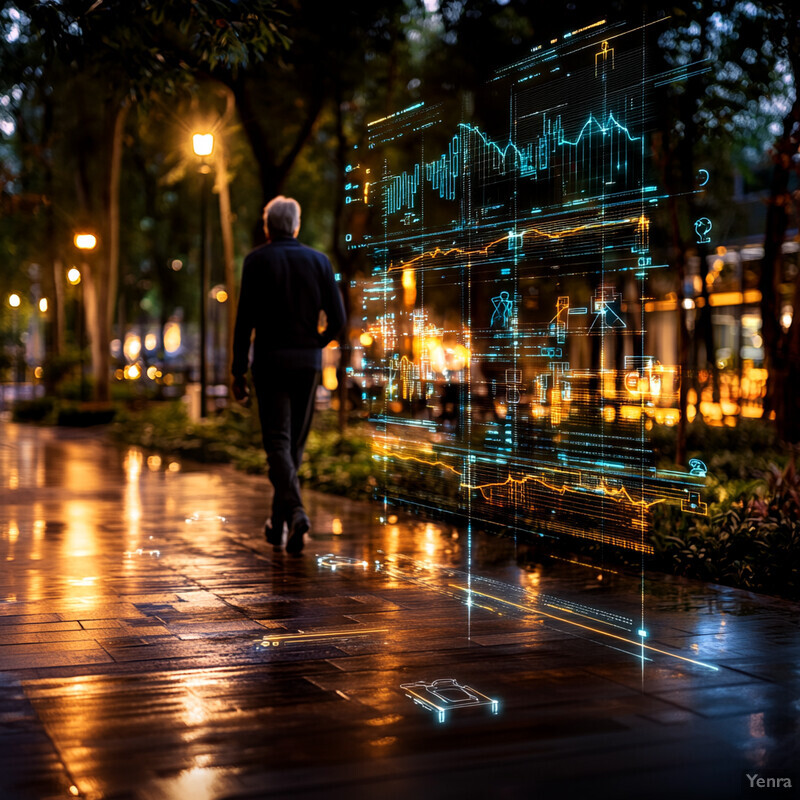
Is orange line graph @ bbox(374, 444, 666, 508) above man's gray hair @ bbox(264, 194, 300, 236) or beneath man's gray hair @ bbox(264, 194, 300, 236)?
beneath

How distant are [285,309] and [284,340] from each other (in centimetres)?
20

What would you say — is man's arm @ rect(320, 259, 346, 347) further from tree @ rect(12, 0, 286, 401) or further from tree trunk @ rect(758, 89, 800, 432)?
tree trunk @ rect(758, 89, 800, 432)

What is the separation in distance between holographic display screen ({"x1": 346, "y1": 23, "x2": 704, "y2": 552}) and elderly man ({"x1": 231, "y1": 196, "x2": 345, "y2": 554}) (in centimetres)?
52

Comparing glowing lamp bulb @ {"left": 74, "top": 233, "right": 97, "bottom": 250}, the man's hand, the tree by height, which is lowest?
the man's hand

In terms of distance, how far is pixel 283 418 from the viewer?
7.64m

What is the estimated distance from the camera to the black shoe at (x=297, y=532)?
7.48 metres

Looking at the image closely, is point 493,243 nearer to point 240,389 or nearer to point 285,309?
point 285,309

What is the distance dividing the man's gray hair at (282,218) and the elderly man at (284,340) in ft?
0.52

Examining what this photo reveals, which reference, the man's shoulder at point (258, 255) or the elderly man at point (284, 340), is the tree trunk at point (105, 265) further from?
the elderly man at point (284, 340)

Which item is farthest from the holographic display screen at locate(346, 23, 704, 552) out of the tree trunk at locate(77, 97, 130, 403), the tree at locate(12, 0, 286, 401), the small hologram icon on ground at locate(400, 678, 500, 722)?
the tree trunk at locate(77, 97, 130, 403)

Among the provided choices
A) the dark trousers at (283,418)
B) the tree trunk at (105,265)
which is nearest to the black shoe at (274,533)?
the dark trousers at (283,418)

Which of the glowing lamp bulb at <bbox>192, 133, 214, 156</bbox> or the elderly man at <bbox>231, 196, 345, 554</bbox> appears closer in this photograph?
the elderly man at <bbox>231, 196, 345, 554</bbox>

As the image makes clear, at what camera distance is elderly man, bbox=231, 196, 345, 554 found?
756cm

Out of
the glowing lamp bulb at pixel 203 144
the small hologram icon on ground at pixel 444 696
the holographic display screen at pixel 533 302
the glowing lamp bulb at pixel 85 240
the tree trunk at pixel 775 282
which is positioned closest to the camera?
the small hologram icon on ground at pixel 444 696
